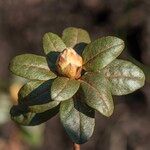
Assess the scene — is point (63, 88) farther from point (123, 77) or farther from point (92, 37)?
point (92, 37)

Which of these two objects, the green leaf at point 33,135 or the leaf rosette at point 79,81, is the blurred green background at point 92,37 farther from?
the leaf rosette at point 79,81

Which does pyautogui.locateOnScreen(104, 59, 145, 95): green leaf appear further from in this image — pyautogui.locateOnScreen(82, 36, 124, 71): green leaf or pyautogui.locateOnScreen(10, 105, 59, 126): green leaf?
pyautogui.locateOnScreen(10, 105, 59, 126): green leaf

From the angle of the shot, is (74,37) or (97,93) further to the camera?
(74,37)

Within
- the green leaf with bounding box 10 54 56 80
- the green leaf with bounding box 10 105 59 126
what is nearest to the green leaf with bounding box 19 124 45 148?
the green leaf with bounding box 10 105 59 126

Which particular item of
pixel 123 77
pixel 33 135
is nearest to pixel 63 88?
pixel 123 77

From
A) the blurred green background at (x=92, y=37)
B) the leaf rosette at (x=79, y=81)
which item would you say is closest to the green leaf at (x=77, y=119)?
the leaf rosette at (x=79, y=81)

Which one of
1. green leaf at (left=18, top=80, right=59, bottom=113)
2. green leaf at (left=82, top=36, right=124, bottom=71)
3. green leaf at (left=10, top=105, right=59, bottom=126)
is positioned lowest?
green leaf at (left=10, top=105, right=59, bottom=126)

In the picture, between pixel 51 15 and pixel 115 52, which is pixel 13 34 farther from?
pixel 115 52
